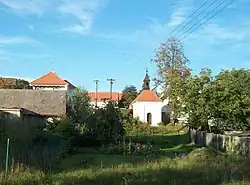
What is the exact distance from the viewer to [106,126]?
36.8 meters

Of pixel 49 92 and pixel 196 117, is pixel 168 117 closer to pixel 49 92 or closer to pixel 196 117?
pixel 49 92

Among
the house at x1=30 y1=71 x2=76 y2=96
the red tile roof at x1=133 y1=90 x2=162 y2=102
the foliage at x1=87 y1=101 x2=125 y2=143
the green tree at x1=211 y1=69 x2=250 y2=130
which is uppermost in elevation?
the house at x1=30 y1=71 x2=76 y2=96

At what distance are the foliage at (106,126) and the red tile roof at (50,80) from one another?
76196mm

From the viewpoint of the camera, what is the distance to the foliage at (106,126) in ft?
121

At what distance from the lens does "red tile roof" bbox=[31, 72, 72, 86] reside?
112m

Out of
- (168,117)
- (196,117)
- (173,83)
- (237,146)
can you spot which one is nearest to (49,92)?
(173,83)

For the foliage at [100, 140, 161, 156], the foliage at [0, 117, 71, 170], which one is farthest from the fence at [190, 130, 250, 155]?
the foliage at [0, 117, 71, 170]

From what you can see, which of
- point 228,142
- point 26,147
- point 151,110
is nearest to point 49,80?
point 151,110

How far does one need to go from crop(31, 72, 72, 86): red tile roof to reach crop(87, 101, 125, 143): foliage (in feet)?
250

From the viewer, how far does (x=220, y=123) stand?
152ft

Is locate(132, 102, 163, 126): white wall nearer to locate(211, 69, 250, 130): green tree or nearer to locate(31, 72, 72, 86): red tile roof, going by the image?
locate(31, 72, 72, 86): red tile roof

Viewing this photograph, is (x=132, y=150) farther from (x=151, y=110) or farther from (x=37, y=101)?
(x=151, y=110)

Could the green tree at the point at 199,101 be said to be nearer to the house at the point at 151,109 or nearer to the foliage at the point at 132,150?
the foliage at the point at 132,150

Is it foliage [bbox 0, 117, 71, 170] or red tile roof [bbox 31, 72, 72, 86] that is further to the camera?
red tile roof [bbox 31, 72, 72, 86]
